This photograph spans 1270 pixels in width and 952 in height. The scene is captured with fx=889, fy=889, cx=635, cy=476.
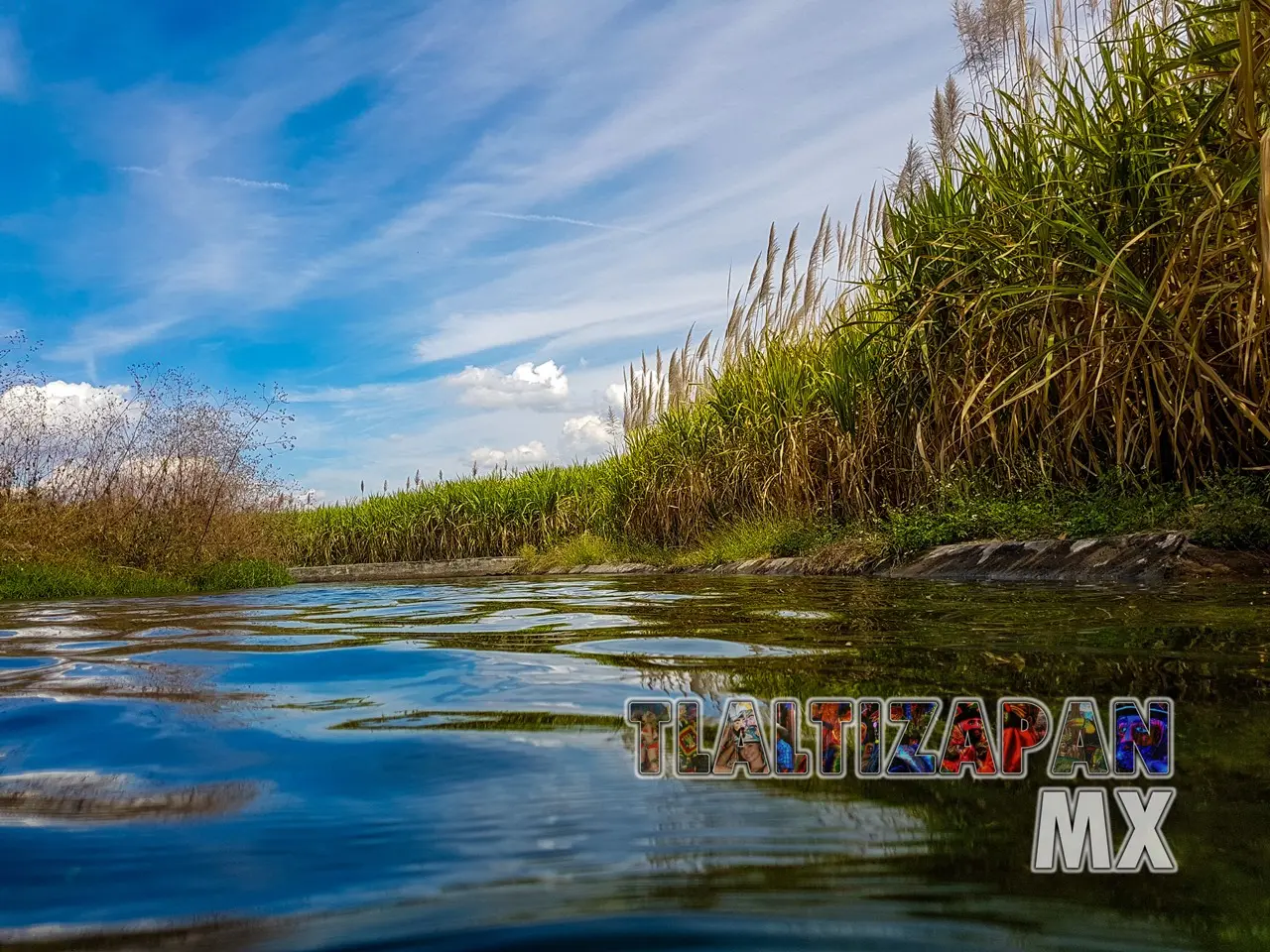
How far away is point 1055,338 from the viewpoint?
5496mm

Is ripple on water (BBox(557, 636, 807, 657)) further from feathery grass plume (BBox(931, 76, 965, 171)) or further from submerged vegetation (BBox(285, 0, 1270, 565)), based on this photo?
feathery grass plume (BBox(931, 76, 965, 171))

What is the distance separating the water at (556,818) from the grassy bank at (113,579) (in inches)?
289

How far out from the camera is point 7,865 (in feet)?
3.29

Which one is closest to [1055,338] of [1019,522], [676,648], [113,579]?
[1019,522]

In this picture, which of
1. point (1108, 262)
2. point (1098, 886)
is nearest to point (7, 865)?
point (1098, 886)

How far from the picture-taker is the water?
32.4 inches

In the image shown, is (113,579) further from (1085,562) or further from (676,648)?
(1085,562)

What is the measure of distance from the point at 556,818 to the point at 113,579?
386 inches

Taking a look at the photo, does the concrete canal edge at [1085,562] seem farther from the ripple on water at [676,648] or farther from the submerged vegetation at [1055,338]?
the ripple on water at [676,648]

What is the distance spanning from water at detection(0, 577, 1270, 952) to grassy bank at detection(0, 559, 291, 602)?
7.35 metres

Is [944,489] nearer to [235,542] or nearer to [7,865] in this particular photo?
[7,865]

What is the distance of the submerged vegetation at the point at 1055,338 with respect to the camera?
4.56 meters

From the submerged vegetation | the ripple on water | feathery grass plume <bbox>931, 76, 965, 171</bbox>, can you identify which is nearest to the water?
the ripple on water

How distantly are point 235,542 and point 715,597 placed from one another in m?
8.42
